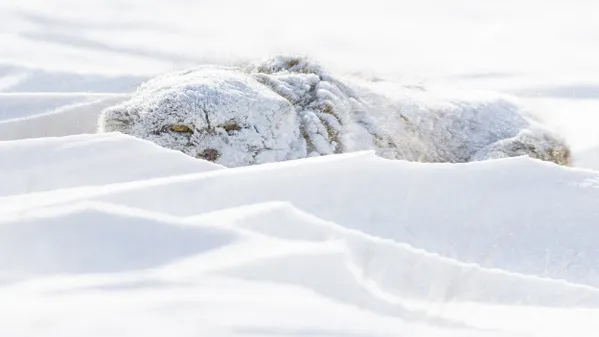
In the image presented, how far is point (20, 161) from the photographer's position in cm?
267

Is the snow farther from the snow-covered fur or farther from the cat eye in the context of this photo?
the cat eye

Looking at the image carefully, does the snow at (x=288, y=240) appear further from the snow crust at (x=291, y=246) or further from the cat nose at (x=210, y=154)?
the cat nose at (x=210, y=154)

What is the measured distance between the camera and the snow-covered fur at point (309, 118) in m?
4.28

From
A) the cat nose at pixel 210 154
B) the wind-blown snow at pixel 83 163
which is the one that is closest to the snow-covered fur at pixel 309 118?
the cat nose at pixel 210 154

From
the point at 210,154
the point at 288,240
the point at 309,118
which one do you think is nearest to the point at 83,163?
the point at 288,240

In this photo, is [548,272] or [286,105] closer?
[548,272]

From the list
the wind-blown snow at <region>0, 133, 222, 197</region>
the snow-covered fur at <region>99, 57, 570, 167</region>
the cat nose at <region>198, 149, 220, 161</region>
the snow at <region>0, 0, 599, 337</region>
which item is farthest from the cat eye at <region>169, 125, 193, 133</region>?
the wind-blown snow at <region>0, 133, 222, 197</region>

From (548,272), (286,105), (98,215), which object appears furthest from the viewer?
(286,105)

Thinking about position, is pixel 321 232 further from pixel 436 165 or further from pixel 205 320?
pixel 436 165

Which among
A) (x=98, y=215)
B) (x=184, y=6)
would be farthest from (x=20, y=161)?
(x=184, y=6)

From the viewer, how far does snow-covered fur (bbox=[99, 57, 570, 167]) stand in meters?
4.28

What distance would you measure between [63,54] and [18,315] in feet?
24.1

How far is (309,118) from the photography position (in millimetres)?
4613

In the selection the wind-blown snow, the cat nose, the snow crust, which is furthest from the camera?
the cat nose
